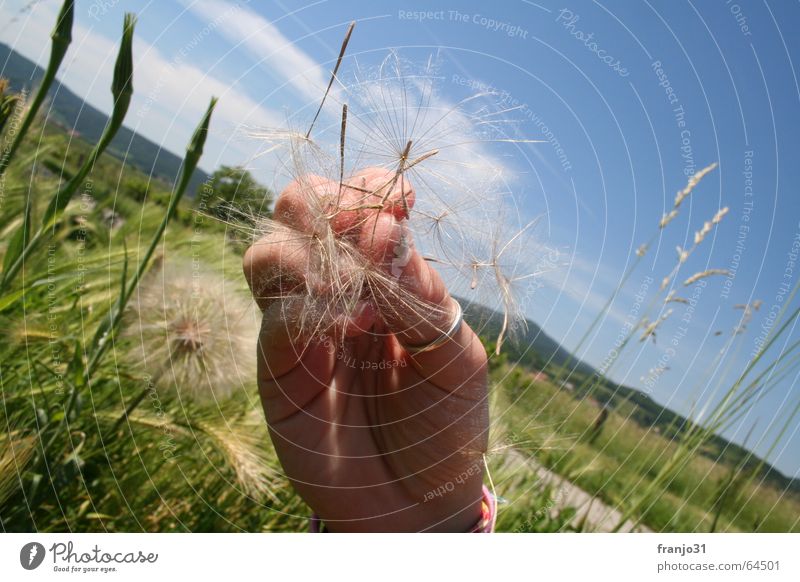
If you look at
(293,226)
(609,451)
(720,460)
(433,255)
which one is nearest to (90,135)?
(293,226)

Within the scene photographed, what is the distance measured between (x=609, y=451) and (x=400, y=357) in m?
0.47

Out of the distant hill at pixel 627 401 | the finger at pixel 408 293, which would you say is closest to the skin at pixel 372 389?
the finger at pixel 408 293

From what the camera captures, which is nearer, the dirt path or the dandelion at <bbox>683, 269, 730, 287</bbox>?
the dandelion at <bbox>683, 269, 730, 287</bbox>

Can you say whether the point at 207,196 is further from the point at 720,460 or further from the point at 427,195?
the point at 720,460

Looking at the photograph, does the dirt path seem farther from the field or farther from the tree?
the tree

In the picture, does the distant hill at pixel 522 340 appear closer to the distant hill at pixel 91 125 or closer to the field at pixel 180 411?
the field at pixel 180 411

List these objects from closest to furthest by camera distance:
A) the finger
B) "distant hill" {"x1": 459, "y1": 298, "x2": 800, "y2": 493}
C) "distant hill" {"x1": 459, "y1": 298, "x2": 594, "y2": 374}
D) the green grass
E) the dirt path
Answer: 1. the finger
2. "distant hill" {"x1": 459, "y1": 298, "x2": 594, "y2": 374}
3. "distant hill" {"x1": 459, "y1": 298, "x2": 800, "y2": 493}
4. the green grass
5. the dirt path

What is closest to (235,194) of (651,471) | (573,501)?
(651,471)

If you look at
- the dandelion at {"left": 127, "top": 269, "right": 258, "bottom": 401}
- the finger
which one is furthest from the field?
the finger

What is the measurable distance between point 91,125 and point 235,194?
139 millimetres

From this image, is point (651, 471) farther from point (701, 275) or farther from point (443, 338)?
point (443, 338)

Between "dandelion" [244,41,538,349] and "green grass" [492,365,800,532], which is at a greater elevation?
"dandelion" [244,41,538,349]
